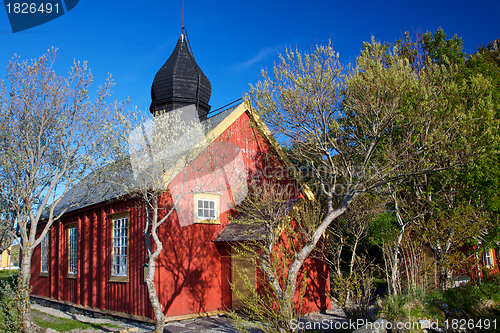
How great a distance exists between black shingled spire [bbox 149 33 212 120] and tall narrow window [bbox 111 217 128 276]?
5534mm

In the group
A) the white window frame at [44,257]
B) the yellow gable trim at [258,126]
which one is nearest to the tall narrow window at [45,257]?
the white window frame at [44,257]

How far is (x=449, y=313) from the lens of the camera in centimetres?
730

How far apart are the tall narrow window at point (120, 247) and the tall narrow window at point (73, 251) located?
344 centimetres

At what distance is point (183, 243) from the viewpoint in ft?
35.3

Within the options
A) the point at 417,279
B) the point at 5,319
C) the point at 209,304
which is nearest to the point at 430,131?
the point at 417,279

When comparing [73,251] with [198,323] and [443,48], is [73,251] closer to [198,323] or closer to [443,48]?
[198,323]

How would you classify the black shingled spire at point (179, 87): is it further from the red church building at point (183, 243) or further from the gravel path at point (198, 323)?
the gravel path at point (198, 323)

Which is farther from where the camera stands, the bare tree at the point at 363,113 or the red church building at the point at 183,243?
the red church building at the point at 183,243

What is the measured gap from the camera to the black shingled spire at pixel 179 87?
15.5 metres

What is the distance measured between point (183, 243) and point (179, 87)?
7.55 metres

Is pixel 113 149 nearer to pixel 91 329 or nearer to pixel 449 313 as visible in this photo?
pixel 91 329

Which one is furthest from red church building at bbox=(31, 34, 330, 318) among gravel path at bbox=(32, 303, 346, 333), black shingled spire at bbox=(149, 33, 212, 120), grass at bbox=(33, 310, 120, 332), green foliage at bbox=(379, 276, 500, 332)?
green foliage at bbox=(379, 276, 500, 332)

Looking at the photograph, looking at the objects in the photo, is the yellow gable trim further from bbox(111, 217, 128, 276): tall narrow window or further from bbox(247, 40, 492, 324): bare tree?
bbox(111, 217, 128, 276): tall narrow window

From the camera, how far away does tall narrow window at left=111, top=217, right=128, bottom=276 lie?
448 inches
